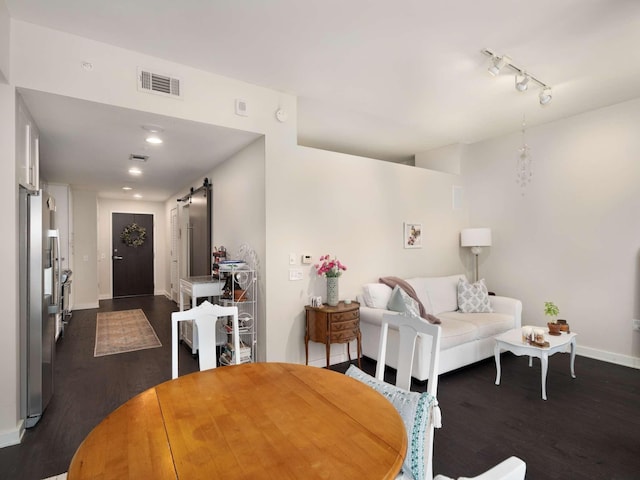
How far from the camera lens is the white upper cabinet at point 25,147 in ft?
8.18

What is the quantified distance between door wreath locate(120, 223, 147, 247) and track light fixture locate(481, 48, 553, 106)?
8662mm

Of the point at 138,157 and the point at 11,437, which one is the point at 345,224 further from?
the point at 11,437

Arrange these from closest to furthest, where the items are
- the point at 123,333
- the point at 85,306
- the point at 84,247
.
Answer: the point at 123,333, the point at 84,247, the point at 85,306

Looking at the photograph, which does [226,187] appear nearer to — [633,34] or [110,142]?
[110,142]

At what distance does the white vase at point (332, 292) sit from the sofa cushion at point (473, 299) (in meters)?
1.91

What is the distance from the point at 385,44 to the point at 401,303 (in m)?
2.53

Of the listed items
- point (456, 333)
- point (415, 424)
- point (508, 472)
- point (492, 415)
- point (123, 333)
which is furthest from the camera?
point (123, 333)

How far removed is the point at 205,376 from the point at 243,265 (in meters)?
2.05

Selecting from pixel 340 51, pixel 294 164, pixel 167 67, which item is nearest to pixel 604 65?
pixel 340 51

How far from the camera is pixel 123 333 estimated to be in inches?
211

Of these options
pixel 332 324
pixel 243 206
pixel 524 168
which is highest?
pixel 524 168

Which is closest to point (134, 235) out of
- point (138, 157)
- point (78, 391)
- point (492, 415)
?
point (138, 157)

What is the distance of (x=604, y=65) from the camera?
3080 millimetres

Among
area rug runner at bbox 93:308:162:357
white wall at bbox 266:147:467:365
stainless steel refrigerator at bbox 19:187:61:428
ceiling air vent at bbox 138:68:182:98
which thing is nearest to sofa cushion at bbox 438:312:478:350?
white wall at bbox 266:147:467:365
